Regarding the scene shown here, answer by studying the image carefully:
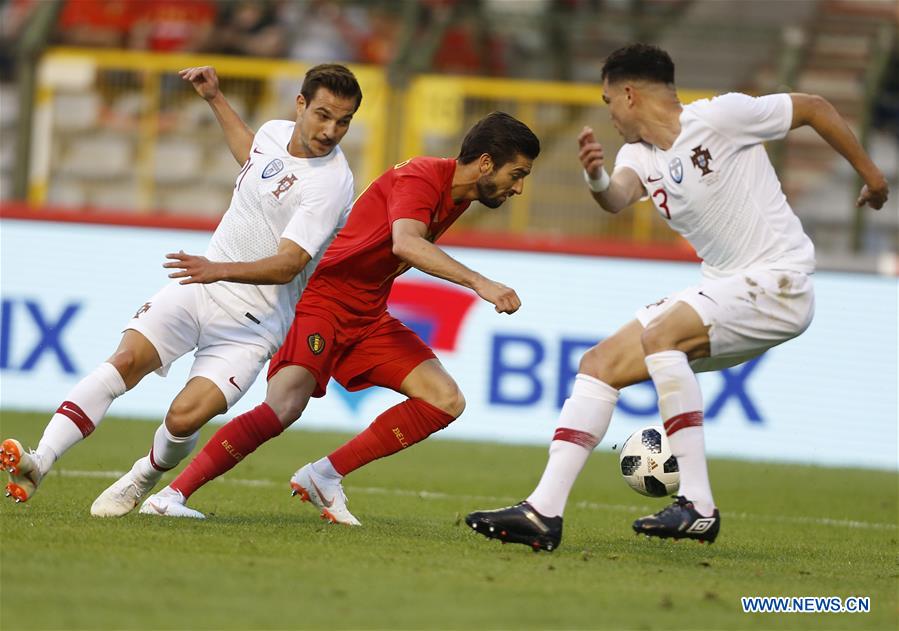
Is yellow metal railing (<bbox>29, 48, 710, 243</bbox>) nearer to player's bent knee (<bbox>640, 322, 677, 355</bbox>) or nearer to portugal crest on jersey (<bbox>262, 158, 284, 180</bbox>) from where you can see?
portugal crest on jersey (<bbox>262, 158, 284, 180</bbox>)

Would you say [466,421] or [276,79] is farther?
[276,79]

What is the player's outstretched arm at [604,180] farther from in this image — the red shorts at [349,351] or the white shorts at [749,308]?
the red shorts at [349,351]

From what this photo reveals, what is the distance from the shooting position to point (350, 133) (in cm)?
1505

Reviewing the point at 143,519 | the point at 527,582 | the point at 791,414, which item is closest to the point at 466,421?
the point at 791,414

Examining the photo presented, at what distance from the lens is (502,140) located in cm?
689

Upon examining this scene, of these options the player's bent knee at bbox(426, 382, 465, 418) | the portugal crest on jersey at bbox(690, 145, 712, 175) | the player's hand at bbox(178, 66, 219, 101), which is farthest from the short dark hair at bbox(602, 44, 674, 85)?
the player's hand at bbox(178, 66, 219, 101)

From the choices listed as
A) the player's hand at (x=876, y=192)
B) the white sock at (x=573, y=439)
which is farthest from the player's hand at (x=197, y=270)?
the player's hand at (x=876, y=192)

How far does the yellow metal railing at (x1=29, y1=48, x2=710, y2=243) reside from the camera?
48.2ft

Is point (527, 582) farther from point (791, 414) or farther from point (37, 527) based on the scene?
point (791, 414)

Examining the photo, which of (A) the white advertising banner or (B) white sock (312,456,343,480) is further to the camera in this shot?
(A) the white advertising banner

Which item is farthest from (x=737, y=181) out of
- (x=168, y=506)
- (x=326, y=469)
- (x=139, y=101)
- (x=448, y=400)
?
(x=139, y=101)

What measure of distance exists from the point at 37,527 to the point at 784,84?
30.3 ft

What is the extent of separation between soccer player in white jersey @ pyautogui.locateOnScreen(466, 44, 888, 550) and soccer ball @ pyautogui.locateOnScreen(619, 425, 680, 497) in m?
0.61

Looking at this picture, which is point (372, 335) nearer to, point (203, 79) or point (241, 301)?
point (241, 301)
